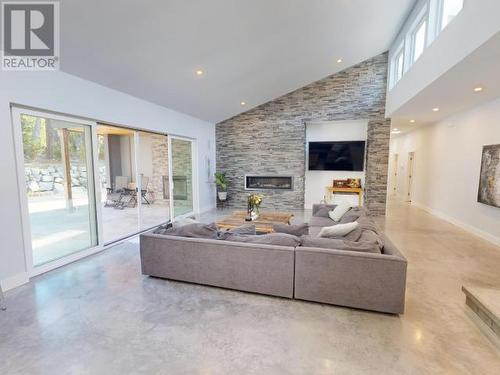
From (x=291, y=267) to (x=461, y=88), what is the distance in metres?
4.05

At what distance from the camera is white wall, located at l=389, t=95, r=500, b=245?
4.66 m

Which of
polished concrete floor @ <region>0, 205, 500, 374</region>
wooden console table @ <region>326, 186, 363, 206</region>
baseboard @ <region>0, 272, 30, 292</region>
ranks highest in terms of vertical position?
wooden console table @ <region>326, 186, 363, 206</region>

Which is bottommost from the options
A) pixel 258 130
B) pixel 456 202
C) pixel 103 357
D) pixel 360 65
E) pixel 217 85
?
pixel 103 357

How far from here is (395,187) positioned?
11.1 metres

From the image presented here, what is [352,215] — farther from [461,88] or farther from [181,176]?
[181,176]

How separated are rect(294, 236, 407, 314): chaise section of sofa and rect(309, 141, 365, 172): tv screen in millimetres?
4938

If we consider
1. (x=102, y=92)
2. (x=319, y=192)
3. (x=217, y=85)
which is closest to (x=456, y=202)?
(x=319, y=192)

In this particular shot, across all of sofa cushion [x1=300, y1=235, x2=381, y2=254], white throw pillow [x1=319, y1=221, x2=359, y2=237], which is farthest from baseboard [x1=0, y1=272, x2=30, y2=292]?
white throw pillow [x1=319, y1=221, x2=359, y2=237]

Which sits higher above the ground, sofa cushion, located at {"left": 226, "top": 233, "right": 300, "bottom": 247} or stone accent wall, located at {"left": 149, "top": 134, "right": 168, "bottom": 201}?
stone accent wall, located at {"left": 149, "top": 134, "right": 168, "bottom": 201}

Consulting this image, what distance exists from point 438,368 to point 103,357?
2.42 metres

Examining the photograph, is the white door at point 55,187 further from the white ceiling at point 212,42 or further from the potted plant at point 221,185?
the potted plant at point 221,185

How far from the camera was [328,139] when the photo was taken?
7480 mm

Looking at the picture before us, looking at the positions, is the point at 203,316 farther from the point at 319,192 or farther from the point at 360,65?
the point at 360,65

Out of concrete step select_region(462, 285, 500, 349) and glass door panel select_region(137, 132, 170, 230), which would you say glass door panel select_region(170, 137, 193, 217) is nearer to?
glass door panel select_region(137, 132, 170, 230)
